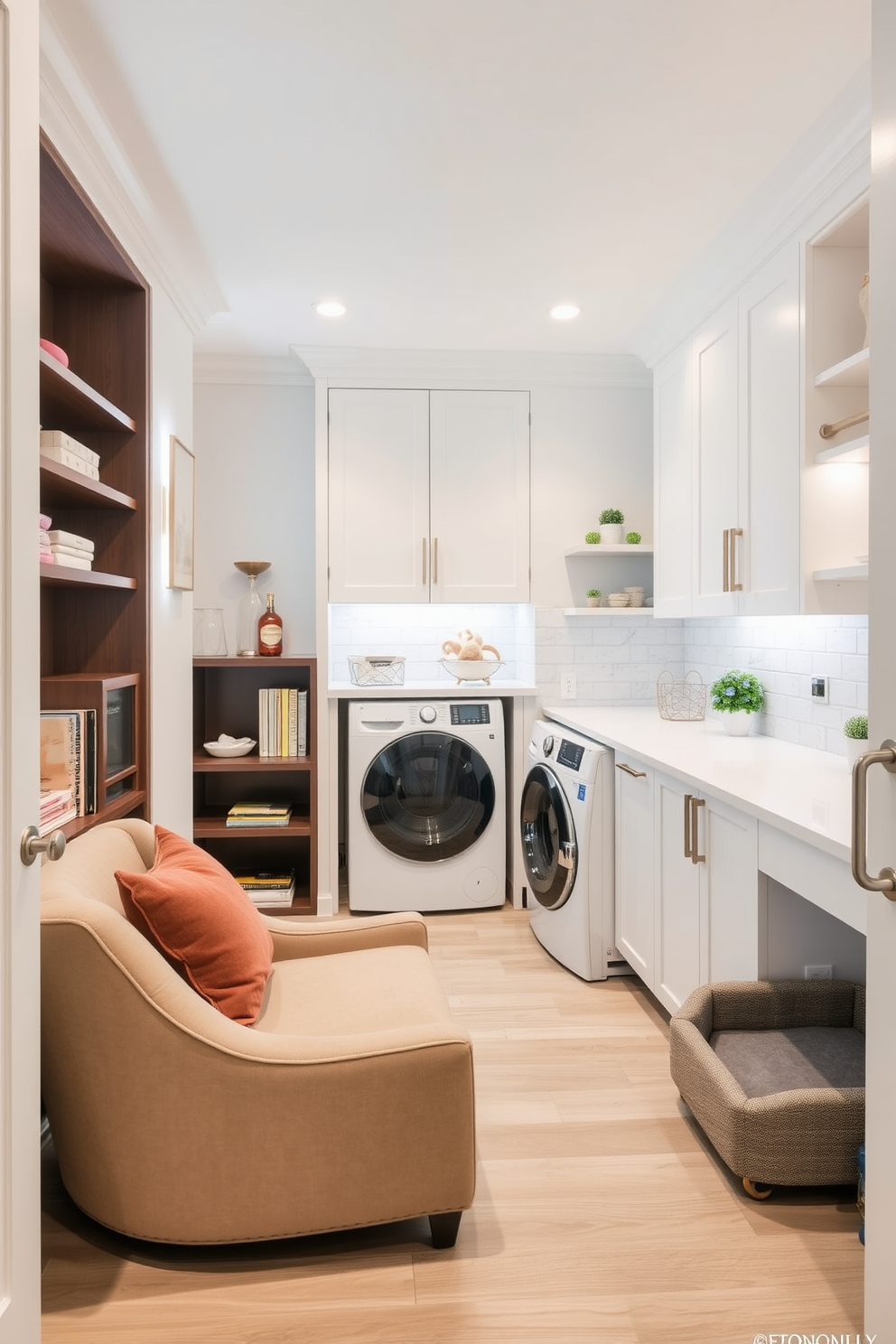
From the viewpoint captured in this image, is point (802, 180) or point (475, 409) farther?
point (475, 409)

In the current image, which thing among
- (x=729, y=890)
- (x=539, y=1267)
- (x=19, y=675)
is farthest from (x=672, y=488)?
(x=19, y=675)

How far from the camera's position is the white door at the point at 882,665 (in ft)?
4.20

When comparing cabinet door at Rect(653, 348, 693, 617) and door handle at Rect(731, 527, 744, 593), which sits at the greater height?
cabinet door at Rect(653, 348, 693, 617)

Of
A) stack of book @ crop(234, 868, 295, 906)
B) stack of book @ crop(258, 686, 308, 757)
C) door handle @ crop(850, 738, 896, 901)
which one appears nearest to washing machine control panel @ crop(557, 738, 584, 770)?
stack of book @ crop(258, 686, 308, 757)

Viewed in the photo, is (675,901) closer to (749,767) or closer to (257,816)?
(749,767)

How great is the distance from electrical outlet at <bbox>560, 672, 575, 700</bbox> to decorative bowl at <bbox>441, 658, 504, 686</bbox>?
0.34 metres

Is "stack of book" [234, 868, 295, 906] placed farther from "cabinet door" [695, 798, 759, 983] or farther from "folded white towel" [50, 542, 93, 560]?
"cabinet door" [695, 798, 759, 983]

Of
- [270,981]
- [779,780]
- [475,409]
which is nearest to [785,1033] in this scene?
[779,780]

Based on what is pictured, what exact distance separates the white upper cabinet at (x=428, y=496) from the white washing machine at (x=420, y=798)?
0.59 m

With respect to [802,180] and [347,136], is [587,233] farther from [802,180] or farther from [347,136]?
[347,136]

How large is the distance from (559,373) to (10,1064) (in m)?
3.70

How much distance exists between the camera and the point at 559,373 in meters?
4.20

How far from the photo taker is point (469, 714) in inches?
159

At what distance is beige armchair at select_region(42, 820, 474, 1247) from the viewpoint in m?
1.63
